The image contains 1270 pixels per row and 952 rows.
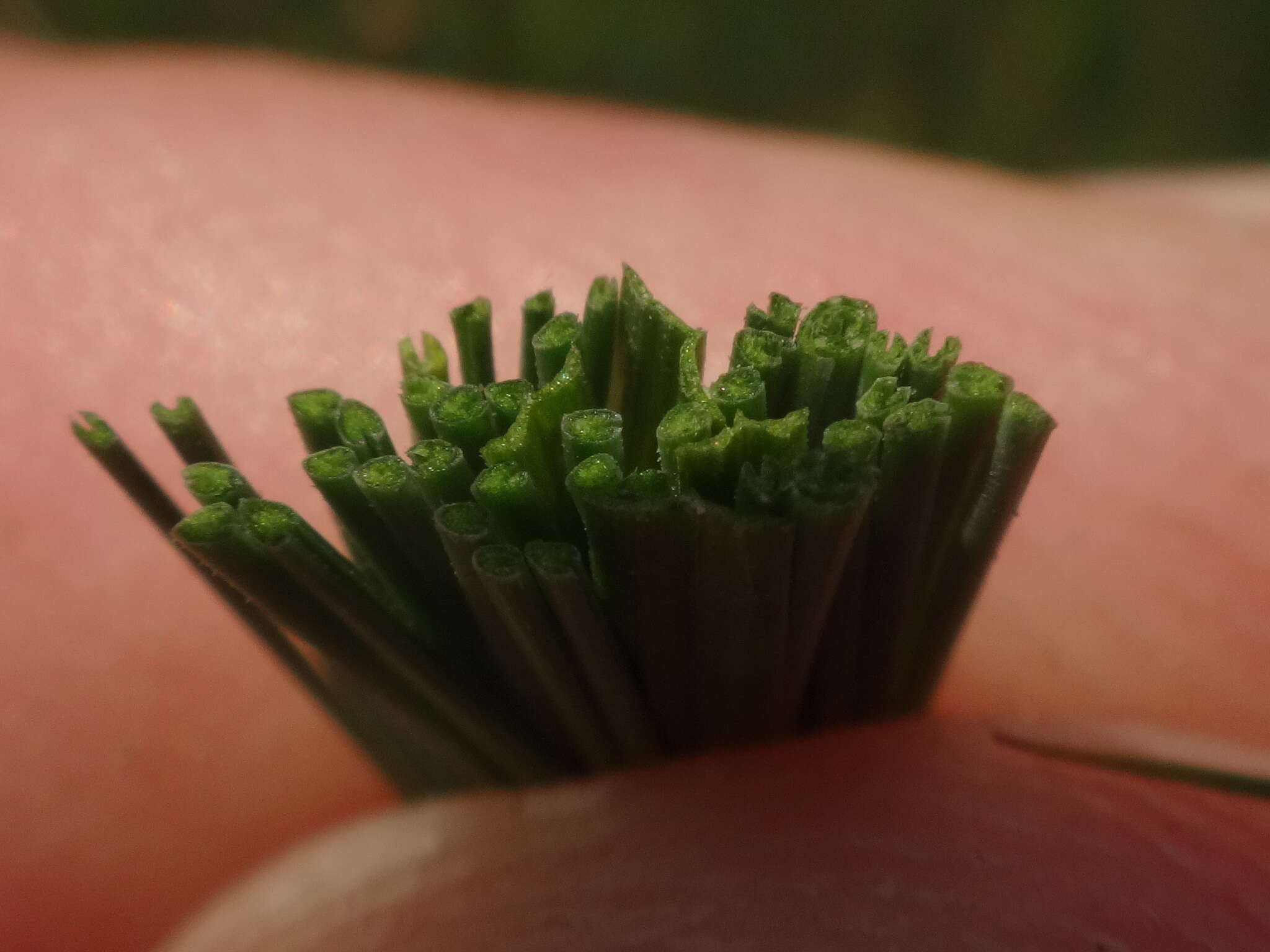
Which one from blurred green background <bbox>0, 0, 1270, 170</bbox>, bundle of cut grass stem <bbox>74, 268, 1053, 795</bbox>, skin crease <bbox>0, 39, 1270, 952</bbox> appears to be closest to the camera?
bundle of cut grass stem <bbox>74, 268, 1053, 795</bbox>

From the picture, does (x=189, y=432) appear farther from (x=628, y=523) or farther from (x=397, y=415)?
(x=397, y=415)

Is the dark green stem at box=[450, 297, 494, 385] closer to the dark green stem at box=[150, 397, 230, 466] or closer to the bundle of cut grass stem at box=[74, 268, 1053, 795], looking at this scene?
the bundle of cut grass stem at box=[74, 268, 1053, 795]

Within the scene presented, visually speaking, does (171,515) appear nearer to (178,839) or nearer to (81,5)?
(178,839)

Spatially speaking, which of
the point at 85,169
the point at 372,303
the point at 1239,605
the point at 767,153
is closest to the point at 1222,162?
the point at 767,153

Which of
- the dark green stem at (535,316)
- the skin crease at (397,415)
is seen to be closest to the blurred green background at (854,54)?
the skin crease at (397,415)

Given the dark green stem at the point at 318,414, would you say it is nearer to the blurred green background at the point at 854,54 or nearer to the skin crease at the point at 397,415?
the skin crease at the point at 397,415

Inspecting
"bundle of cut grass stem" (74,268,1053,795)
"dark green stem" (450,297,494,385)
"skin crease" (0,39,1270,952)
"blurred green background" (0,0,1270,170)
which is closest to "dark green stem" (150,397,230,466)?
"bundle of cut grass stem" (74,268,1053,795)
